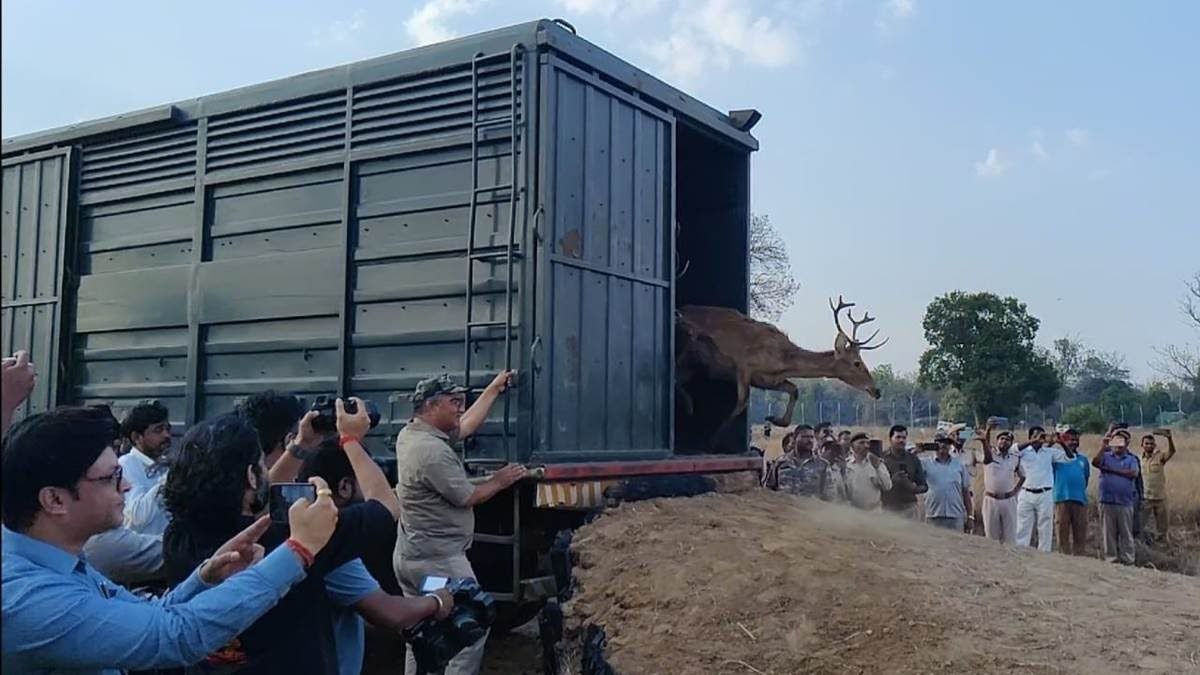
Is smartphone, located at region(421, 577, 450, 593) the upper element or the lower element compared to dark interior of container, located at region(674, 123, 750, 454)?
lower

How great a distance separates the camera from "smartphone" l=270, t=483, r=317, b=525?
239cm

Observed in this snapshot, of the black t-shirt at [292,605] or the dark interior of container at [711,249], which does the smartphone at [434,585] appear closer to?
the black t-shirt at [292,605]

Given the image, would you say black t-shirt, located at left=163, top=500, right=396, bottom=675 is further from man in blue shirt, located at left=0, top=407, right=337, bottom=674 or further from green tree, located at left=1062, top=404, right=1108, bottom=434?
green tree, located at left=1062, top=404, right=1108, bottom=434

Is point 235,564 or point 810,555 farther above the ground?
point 235,564

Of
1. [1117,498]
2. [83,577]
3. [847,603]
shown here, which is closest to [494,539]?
[847,603]

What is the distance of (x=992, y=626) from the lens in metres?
4.20

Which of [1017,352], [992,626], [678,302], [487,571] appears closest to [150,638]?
[992,626]

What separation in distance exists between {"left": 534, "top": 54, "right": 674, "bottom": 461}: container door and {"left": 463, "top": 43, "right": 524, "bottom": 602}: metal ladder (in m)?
0.15

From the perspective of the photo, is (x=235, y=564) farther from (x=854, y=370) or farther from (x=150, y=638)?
(x=854, y=370)

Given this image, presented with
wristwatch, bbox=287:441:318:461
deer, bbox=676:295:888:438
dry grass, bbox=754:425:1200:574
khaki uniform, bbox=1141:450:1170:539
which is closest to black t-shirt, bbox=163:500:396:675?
wristwatch, bbox=287:441:318:461

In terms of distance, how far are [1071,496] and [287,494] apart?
10866 mm

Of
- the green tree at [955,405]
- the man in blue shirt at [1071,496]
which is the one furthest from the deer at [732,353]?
the green tree at [955,405]

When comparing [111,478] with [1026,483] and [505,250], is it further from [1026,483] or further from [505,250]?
[1026,483]

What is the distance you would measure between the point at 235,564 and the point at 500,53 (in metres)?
3.84
